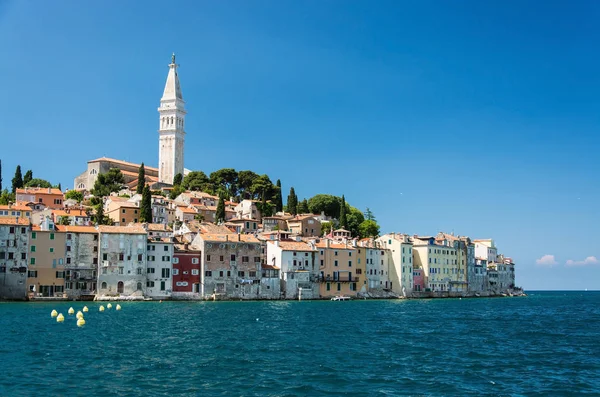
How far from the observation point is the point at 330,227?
99.5 meters

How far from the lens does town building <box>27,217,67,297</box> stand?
207 ft

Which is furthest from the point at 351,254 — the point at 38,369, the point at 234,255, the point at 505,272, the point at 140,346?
the point at 38,369

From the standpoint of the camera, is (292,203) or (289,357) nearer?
(289,357)

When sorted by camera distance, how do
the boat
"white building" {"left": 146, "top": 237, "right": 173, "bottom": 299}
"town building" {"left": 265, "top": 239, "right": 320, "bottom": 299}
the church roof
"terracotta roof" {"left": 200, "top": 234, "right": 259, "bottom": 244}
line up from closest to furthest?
"white building" {"left": 146, "top": 237, "right": 173, "bottom": 299}
"terracotta roof" {"left": 200, "top": 234, "right": 259, "bottom": 244}
"town building" {"left": 265, "top": 239, "right": 320, "bottom": 299}
the boat
the church roof

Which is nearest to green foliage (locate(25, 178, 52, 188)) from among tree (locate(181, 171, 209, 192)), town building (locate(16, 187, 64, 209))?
town building (locate(16, 187, 64, 209))

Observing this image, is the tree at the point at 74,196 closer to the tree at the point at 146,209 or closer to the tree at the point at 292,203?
the tree at the point at 146,209

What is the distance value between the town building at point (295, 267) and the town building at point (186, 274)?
8.52 metres

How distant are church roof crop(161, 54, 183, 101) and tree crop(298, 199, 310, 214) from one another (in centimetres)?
3176

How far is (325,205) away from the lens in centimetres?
10838

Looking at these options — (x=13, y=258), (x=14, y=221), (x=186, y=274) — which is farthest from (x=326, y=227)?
(x=13, y=258)

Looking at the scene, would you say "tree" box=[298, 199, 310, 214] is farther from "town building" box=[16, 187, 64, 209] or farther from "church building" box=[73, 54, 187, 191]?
"town building" box=[16, 187, 64, 209]

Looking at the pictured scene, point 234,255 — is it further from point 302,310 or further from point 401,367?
point 401,367

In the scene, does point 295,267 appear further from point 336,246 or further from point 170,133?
point 170,133

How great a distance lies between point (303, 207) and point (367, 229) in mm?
10997
